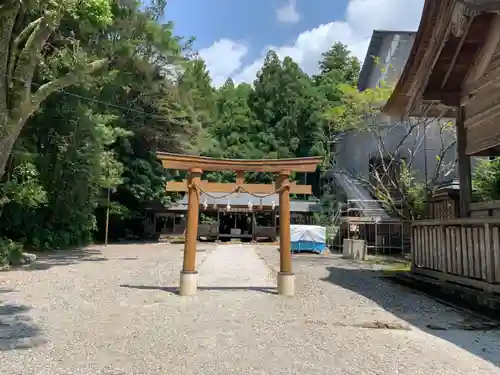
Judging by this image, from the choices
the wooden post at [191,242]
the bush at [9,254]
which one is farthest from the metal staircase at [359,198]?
the bush at [9,254]

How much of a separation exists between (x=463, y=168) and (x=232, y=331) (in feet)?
18.3

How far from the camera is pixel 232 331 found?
5.55 m

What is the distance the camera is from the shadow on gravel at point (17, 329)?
491 centimetres

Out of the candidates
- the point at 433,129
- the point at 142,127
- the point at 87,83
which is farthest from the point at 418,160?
the point at 87,83

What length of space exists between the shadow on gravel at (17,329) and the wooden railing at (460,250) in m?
6.23

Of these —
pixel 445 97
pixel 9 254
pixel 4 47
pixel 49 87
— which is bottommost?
pixel 9 254

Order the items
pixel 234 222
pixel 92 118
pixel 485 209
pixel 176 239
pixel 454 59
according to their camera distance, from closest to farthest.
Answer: pixel 485 209 → pixel 454 59 → pixel 92 118 → pixel 176 239 → pixel 234 222

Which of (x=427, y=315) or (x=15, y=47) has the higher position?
(x=15, y=47)

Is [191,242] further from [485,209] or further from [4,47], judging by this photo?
[4,47]

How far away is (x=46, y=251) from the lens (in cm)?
1847

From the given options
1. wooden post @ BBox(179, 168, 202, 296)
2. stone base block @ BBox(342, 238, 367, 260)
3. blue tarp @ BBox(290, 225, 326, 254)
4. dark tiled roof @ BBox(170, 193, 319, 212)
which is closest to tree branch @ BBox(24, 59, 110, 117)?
wooden post @ BBox(179, 168, 202, 296)

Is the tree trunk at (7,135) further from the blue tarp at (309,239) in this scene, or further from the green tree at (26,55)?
the blue tarp at (309,239)

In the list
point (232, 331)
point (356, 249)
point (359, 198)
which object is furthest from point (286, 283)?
point (359, 198)

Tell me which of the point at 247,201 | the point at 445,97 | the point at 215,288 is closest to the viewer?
the point at 445,97
